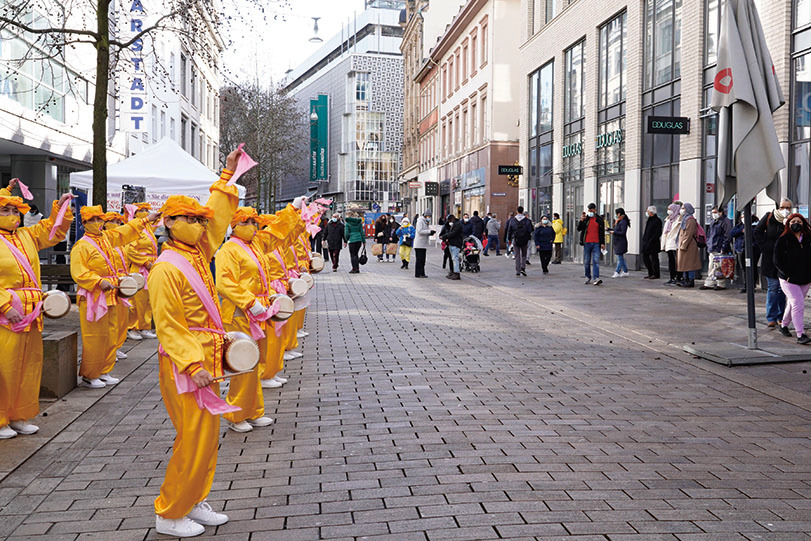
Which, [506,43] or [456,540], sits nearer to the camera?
[456,540]

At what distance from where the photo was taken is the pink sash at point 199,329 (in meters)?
3.91

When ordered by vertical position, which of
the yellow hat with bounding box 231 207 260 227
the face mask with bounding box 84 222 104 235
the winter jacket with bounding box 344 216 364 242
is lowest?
the face mask with bounding box 84 222 104 235

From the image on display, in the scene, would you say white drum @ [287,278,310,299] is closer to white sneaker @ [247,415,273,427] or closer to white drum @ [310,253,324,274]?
white sneaker @ [247,415,273,427]

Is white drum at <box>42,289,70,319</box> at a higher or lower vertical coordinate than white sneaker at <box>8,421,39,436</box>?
higher

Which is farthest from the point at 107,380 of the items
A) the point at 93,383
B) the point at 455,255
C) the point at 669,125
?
the point at 669,125

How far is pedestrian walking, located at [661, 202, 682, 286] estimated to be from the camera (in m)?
17.8

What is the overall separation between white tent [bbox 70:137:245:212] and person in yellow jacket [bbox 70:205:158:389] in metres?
7.17

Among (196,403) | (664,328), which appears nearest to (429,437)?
(196,403)

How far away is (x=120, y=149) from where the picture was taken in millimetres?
30656

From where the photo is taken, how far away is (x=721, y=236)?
1616 cm

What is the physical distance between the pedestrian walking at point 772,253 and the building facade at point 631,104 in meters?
4.50

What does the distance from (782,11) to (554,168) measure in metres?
13.9

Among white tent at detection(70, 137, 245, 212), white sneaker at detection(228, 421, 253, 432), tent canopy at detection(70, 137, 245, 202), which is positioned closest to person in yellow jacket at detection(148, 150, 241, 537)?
white sneaker at detection(228, 421, 253, 432)

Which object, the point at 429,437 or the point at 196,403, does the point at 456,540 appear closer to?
the point at 196,403
